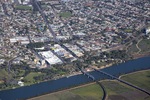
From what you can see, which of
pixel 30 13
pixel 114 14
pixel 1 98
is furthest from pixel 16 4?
pixel 1 98

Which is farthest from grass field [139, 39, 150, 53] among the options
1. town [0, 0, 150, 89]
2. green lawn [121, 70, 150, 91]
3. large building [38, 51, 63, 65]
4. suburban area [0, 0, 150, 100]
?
large building [38, 51, 63, 65]

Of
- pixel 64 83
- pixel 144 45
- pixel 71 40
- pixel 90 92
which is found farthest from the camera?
pixel 71 40

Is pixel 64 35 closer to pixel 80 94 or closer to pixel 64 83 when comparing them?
pixel 64 83

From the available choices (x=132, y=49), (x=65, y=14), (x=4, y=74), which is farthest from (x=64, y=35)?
(x=4, y=74)

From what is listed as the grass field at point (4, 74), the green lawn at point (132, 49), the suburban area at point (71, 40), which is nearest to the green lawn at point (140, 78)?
the suburban area at point (71, 40)

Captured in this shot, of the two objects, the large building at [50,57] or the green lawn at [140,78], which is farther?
the large building at [50,57]

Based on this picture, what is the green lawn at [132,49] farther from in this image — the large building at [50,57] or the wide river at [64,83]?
the large building at [50,57]

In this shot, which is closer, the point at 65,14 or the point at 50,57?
the point at 50,57

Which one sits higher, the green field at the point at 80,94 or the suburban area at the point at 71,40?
the suburban area at the point at 71,40
